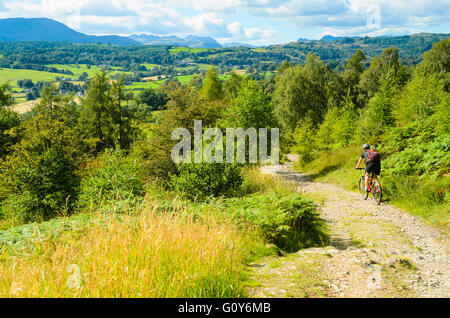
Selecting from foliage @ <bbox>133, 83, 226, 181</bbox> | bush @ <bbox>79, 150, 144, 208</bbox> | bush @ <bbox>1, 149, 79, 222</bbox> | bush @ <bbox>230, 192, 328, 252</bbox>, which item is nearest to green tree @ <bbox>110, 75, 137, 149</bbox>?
foliage @ <bbox>133, 83, 226, 181</bbox>

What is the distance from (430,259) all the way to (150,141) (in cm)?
1500

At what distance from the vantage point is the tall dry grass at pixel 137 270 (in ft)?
10.1

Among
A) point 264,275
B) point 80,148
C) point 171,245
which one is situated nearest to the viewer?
point 171,245

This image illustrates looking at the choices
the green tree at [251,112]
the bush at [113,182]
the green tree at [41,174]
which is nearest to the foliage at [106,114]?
the green tree at [41,174]

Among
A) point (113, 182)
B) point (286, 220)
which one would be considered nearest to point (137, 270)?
point (286, 220)

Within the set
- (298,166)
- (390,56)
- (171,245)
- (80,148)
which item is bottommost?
(298,166)

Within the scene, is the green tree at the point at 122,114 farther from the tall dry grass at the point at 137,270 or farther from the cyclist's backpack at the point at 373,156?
the tall dry grass at the point at 137,270

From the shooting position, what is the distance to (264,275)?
455cm

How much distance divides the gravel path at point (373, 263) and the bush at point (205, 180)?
3.86 metres

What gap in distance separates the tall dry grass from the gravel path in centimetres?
66

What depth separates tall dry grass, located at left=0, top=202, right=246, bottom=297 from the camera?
10.1ft

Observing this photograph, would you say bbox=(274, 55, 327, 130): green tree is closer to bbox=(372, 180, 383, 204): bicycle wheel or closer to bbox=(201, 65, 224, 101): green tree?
bbox=(201, 65, 224, 101): green tree

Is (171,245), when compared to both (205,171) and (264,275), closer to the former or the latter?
(264,275)
